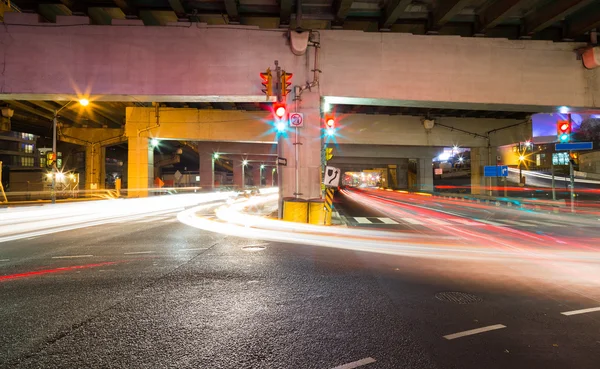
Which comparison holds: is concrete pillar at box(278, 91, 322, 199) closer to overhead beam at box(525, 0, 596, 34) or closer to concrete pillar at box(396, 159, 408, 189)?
overhead beam at box(525, 0, 596, 34)

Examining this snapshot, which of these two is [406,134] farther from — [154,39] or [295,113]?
[154,39]

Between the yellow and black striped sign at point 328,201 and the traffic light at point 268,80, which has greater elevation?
the traffic light at point 268,80

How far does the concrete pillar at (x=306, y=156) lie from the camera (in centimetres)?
1345

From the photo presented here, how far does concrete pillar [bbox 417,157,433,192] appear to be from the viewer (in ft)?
135

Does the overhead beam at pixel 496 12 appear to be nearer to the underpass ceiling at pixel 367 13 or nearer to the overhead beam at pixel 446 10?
the underpass ceiling at pixel 367 13

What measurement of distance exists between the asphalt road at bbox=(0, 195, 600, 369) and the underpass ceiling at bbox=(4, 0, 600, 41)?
907 cm

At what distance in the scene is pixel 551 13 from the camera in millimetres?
11570

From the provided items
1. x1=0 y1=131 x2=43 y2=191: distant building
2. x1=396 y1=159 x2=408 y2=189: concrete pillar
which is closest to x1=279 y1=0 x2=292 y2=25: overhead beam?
x1=396 y1=159 x2=408 y2=189: concrete pillar

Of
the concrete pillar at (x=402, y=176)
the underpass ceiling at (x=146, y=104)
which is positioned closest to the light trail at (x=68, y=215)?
the underpass ceiling at (x=146, y=104)

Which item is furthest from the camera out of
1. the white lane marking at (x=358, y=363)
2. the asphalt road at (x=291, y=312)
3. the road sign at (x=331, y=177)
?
the road sign at (x=331, y=177)

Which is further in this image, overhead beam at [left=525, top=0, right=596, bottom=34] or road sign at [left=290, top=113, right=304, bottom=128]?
road sign at [left=290, top=113, right=304, bottom=128]

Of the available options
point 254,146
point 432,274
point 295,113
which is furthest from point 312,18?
point 254,146

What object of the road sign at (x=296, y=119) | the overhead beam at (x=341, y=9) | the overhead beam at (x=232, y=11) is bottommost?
the road sign at (x=296, y=119)

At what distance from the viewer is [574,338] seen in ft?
11.9
